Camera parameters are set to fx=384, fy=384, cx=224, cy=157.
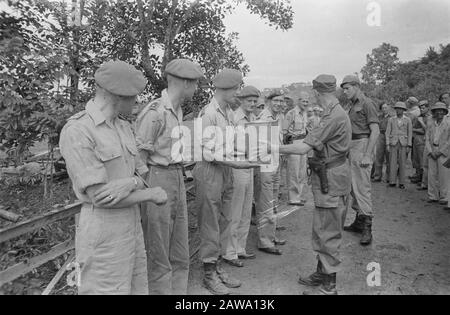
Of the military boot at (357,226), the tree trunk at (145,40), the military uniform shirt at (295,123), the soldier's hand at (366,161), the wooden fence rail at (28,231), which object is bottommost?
the military boot at (357,226)

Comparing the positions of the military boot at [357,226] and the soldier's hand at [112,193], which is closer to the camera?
the soldier's hand at [112,193]

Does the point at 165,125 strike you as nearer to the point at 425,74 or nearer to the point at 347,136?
the point at 347,136

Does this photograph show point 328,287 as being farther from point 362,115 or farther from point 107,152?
point 362,115

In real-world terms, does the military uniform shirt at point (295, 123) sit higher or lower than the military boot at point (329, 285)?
higher

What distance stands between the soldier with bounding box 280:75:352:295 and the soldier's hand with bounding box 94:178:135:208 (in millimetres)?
1921

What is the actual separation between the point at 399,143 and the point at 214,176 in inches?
248

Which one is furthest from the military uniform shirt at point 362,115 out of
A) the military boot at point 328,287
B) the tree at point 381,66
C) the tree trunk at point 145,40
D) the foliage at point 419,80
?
the tree at point 381,66

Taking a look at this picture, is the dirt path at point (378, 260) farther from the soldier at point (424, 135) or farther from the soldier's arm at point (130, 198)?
the soldier at point (424, 135)

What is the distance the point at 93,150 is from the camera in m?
2.17

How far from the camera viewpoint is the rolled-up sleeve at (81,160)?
83.0 inches

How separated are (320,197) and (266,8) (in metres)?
4.56

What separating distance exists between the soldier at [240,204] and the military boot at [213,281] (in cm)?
46
